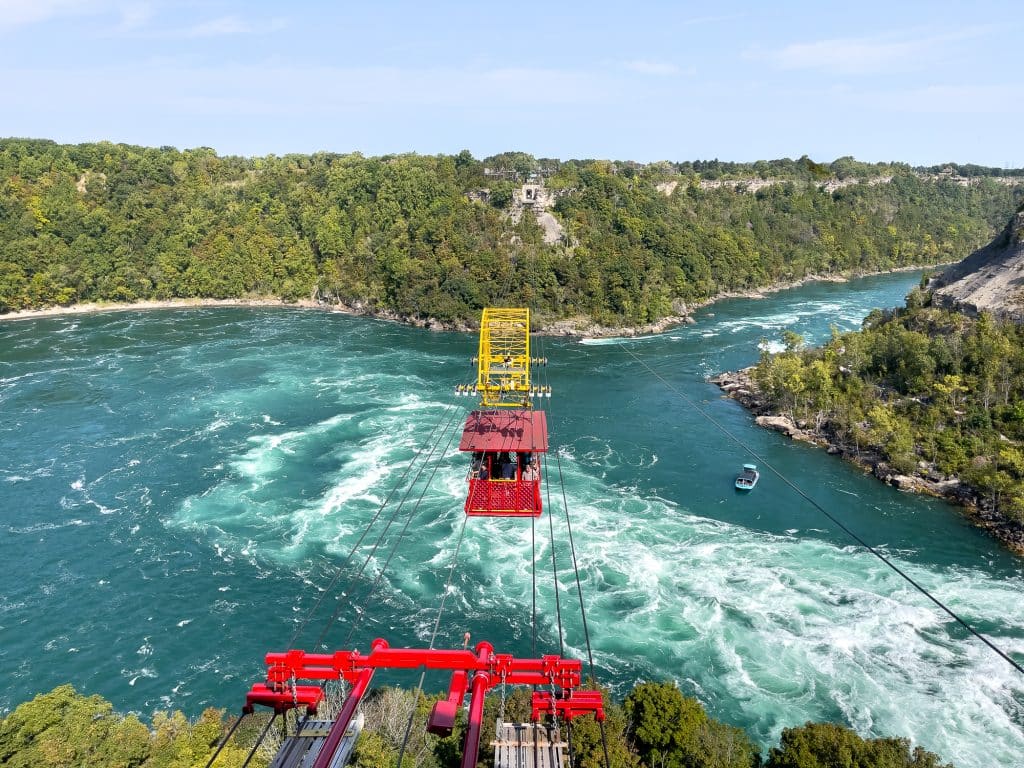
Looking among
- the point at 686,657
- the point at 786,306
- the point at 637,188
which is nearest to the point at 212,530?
the point at 686,657

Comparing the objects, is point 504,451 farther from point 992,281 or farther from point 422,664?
point 992,281

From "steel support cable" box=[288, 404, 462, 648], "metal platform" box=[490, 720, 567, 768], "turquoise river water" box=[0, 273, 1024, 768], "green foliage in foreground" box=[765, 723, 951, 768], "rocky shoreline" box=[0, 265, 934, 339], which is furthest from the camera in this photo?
"rocky shoreline" box=[0, 265, 934, 339]

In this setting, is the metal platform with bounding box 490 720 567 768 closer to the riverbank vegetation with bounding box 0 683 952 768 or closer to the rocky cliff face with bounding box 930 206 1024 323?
the riverbank vegetation with bounding box 0 683 952 768

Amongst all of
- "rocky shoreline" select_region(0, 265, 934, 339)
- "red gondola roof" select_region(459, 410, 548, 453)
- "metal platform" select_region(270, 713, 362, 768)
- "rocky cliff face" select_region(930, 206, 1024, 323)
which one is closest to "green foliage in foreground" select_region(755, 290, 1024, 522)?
"rocky cliff face" select_region(930, 206, 1024, 323)

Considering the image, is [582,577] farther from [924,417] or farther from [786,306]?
[786,306]

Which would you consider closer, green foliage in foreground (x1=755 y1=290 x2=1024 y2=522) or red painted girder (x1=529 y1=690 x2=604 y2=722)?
red painted girder (x1=529 y1=690 x2=604 y2=722)

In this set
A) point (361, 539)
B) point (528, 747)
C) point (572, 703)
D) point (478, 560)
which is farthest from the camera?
point (478, 560)

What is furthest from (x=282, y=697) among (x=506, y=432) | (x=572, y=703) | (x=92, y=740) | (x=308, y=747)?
(x=92, y=740)
